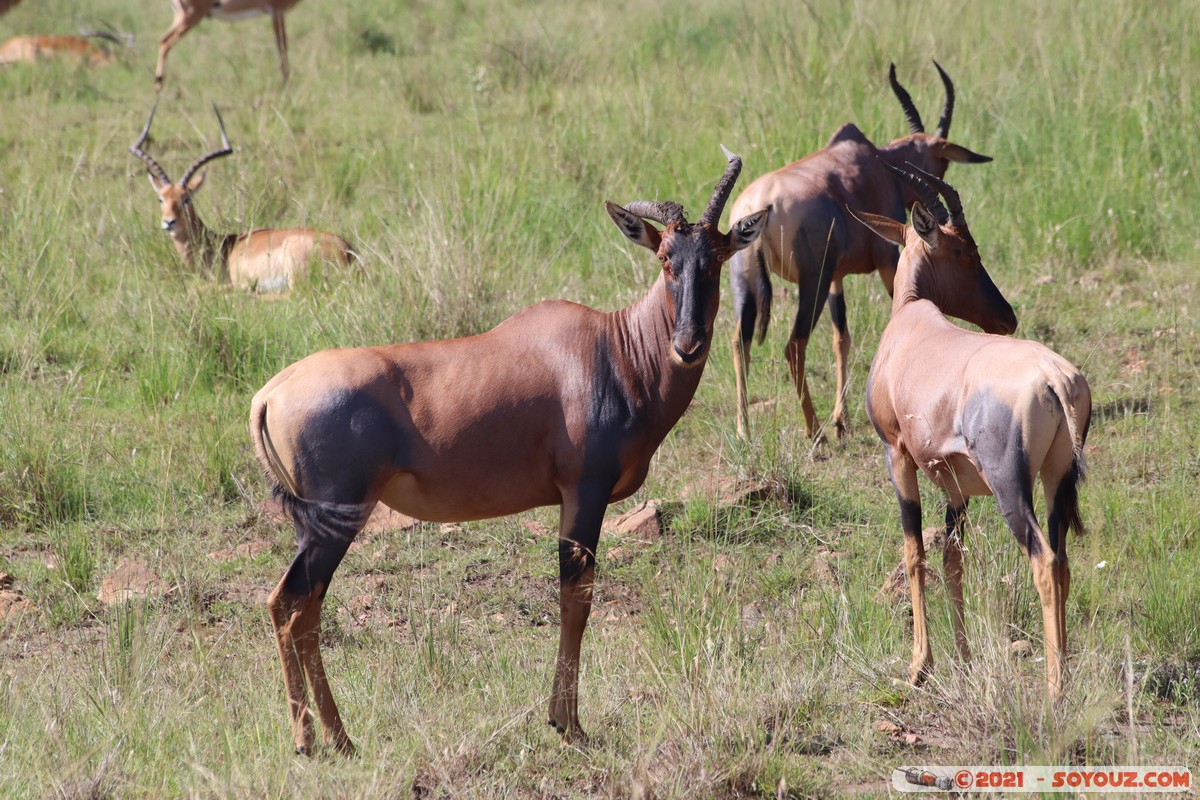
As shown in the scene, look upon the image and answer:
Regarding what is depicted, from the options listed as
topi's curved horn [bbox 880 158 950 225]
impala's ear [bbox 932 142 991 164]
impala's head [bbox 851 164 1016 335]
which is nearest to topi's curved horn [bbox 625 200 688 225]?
impala's head [bbox 851 164 1016 335]

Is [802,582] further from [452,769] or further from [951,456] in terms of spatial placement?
[452,769]

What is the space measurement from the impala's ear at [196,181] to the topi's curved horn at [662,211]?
272 inches

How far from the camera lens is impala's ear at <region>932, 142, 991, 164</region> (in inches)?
334

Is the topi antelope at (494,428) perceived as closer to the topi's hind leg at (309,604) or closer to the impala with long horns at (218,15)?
the topi's hind leg at (309,604)

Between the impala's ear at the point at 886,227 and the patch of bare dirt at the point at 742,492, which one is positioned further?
the patch of bare dirt at the point at 742,492

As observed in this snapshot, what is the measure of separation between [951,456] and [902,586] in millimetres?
1291

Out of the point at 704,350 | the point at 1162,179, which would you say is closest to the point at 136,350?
the point at 704,350

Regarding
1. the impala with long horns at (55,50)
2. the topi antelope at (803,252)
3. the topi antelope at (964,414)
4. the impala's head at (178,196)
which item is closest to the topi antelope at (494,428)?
the topi antelope at (964,414)

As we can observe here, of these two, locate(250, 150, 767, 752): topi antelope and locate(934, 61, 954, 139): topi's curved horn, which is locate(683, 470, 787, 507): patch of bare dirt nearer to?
locate(250, 150, 767, 752): topi antelope

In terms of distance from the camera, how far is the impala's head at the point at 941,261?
5.74 metres

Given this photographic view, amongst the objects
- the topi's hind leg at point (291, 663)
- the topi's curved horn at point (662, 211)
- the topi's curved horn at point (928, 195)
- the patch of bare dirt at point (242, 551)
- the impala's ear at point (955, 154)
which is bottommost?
the patch of bare dirt at point (242, 551)

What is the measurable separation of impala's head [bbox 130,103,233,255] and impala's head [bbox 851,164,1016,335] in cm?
653

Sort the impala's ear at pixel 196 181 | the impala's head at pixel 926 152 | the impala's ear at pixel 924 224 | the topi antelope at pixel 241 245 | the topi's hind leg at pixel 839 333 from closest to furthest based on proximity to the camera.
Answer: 1. the impala's ear at pixel 924 224
2. the topi's hind leg at pixel 839 333
3. the impala's head at pixel 926 152
4. the topi antelope at pixel 241 245
5. the impala's ear at pixel 196 181

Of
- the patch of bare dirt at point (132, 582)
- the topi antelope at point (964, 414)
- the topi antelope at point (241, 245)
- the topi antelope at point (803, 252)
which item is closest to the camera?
the topi antelope at point (964, 414)
